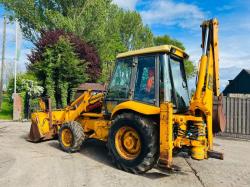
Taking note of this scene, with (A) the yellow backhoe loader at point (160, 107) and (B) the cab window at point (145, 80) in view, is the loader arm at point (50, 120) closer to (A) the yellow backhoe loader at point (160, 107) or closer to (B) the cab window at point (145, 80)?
(A) the yellow backhoe loader at point (160, 107)

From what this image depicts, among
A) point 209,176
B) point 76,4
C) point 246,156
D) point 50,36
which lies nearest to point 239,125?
point 246,156

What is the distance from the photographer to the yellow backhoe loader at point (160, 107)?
6.68 m

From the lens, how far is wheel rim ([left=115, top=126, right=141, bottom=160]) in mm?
7039

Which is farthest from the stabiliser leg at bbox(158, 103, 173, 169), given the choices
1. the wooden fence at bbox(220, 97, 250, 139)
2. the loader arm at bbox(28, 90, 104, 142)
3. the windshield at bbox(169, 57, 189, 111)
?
the wooden fence at bbox(220, 97, 250, 139)

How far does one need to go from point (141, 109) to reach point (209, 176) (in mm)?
1938

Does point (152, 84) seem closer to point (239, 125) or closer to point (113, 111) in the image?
point (113, 111)

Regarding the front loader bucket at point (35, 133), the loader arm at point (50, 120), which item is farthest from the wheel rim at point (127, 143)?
the front loader bucket at point (35, 133)

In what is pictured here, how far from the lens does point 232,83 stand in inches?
1362

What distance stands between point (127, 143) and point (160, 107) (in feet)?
3.91

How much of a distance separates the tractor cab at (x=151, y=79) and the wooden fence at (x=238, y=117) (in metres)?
6.06

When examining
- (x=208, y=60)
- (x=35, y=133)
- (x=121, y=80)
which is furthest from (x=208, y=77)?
(x=35, y=133)

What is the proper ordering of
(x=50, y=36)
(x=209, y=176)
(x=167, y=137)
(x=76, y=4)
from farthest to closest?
(x=76, y=4) → (x=50, y=36) → (x=209, y=176) → (x=167, y=137)

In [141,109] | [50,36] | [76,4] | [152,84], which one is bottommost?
[141,109]

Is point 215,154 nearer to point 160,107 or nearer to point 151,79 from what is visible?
Result: point 160,107
